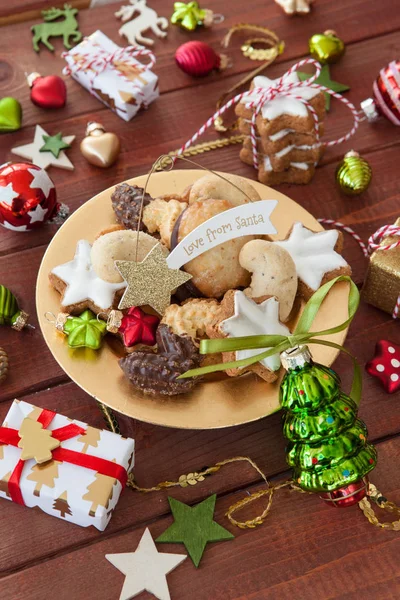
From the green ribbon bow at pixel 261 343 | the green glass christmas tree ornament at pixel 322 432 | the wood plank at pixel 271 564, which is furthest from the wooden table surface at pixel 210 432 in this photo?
the green ribbon bow at pixel 261 343

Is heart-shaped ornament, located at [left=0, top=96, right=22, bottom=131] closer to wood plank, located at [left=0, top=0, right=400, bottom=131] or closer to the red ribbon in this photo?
wood plank, located at [left=0, top=0, right=400, bottom=131]

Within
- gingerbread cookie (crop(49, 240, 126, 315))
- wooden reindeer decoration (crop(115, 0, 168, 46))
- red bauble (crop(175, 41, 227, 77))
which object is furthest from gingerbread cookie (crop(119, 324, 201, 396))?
wooden reindeer decoration (crop(115, 0, 168, 46))

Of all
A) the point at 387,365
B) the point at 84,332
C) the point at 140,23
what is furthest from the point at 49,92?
the point at 387,365

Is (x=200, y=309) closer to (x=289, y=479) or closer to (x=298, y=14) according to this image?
(x=289, y=479)

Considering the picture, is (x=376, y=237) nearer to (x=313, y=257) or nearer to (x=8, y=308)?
(x=313, y=257)

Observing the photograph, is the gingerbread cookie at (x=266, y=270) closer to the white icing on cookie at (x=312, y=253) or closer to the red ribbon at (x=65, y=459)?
the white icing on cookie at (x=312, y=253)

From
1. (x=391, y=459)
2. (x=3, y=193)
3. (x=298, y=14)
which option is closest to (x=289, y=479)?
(x=391, y=459)
